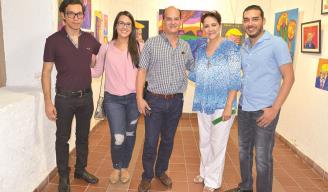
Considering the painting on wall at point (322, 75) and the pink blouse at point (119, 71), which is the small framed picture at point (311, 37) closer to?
the painting on wall at point (322, 75)

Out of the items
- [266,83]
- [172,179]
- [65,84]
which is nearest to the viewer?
[266,83]

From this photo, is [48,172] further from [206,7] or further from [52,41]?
[206,7]

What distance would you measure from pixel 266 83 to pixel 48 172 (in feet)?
7.23

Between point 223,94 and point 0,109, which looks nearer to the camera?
point 0,109

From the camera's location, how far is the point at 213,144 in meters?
2.75

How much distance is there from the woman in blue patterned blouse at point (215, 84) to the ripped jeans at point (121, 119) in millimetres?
587

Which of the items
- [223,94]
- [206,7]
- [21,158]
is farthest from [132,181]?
[206,7]

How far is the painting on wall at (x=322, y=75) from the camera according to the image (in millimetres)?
3353

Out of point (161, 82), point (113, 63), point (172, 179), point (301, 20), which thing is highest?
point (301, 20)

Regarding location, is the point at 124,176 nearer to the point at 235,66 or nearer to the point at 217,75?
the point at 217,75

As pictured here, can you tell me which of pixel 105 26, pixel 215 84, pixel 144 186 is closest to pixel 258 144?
pixel 215 84

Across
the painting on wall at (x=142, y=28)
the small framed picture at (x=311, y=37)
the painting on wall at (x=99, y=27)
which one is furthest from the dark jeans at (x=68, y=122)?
the painting on wall at (x=142, y=28)

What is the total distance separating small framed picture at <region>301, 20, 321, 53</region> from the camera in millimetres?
3518

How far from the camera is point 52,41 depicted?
7.97ft
